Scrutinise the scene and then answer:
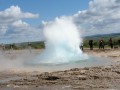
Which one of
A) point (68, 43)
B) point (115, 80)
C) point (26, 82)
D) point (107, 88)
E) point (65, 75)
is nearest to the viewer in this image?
point (107, 88)

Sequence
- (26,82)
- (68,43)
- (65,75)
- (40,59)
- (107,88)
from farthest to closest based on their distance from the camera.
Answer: (68,43) < (40,59) < (65,75) < (26,82) < (107,88)

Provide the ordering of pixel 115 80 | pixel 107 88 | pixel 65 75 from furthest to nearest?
pixel 65 75 < pixel 115 80 < pixel 107 88

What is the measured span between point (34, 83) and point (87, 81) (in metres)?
2.58

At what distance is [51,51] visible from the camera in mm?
35375

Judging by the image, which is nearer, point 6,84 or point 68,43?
point 6,84

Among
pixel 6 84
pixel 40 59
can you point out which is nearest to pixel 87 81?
pixel 6 84

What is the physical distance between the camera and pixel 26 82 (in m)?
18.9

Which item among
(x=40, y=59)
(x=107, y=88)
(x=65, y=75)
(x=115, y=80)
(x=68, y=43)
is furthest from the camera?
(x=68, y=43)

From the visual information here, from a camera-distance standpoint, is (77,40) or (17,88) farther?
(77,40)

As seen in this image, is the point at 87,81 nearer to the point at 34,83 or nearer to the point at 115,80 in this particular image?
the point at 115,80

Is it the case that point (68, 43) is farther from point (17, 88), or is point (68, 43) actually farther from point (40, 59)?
point (17, 88)

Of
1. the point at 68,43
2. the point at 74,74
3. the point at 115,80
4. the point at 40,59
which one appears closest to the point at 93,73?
the point at 74,74

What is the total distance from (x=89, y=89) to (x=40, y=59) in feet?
59.9

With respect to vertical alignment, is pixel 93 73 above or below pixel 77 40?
below
